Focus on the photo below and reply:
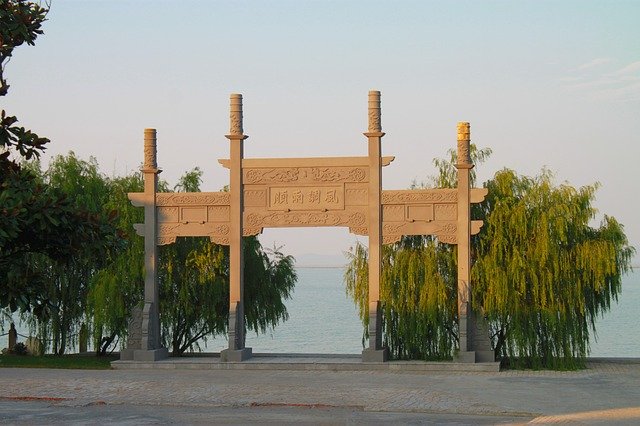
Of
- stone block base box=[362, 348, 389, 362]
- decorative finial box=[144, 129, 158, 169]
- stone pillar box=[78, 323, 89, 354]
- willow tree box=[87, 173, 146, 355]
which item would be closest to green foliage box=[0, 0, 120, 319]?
stone block base box=[362, 348, 389, 362]

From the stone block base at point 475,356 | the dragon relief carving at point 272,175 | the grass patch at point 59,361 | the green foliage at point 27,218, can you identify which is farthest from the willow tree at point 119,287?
the green foliage at point 27,218

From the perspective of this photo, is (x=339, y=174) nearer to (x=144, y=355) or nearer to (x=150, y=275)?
(x=150, y=275)

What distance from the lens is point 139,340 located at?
75.9 feet

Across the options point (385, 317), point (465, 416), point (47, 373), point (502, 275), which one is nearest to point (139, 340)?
point (47, 373)

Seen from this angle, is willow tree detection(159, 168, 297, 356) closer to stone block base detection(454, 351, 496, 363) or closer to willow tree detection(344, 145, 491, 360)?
willow tree detection(344, 145, 491, 360)

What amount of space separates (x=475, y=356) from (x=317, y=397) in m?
5.57

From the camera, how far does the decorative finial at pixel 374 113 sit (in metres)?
22.6

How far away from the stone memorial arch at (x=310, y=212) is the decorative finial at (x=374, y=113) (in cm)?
2

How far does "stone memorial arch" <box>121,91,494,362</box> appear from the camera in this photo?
22.1m

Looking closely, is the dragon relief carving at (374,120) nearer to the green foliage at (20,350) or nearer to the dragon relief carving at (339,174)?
the dragon relief carving at (339,174)

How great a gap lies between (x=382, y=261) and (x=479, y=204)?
245 centimetres

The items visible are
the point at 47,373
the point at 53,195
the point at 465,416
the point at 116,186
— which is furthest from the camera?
the point at 116,186

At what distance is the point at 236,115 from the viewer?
23.3 m

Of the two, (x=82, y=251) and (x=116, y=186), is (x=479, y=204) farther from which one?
(x=82, y=251)
